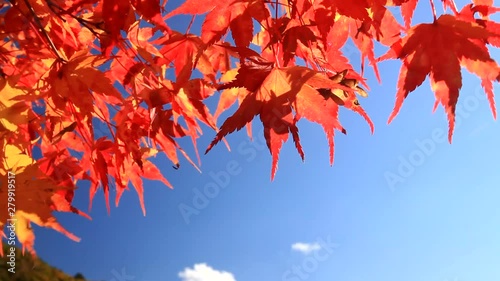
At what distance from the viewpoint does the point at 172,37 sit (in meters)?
1.63

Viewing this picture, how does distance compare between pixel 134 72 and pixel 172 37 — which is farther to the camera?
pixel 134 72

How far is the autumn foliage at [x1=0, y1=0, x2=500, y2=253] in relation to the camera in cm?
121

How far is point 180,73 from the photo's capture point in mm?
1622

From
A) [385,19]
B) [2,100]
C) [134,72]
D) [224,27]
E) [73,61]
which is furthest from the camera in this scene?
[134,72]

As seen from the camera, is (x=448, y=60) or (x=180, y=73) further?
(x=180, y=73)

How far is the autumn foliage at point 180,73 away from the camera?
1.21 meters

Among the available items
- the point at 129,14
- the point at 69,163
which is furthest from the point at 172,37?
the point at 69,163

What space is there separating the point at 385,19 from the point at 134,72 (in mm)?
951

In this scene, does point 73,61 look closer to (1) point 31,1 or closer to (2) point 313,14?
(1) point 31,1

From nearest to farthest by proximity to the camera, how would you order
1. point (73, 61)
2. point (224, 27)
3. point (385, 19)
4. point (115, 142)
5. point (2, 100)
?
point (224, 27) → point (385, 19) → point (73, 61) → point (2, 100) → point (115, 142)

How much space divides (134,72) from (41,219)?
64 centimetres

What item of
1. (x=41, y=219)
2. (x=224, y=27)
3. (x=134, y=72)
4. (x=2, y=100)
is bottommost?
(x=41, y=219)

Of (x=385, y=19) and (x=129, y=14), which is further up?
(x=385, y=19)

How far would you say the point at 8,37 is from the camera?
73.2 inches
